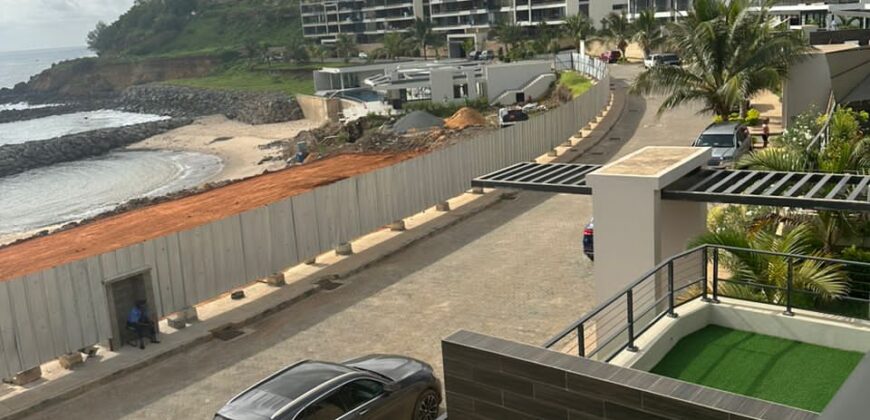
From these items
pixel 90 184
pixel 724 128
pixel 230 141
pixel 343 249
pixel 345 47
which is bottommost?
pixel 90 184

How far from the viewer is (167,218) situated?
29.7m

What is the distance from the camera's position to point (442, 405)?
11555 mm

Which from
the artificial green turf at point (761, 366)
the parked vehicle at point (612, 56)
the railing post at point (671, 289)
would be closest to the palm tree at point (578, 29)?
the parked vehicle at point (612, 56)

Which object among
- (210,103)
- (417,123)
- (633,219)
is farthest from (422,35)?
(633,219)

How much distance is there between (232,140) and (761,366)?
249ft

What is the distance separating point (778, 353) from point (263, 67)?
14382 cm

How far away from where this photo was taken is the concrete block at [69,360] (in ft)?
47.1

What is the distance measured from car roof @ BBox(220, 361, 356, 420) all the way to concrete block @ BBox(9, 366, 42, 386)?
6486mm

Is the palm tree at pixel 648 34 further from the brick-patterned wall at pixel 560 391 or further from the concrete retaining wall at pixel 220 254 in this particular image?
the brick-patterned wall at pixel 560 391

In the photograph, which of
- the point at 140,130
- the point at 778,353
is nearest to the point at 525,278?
the point at 778,353

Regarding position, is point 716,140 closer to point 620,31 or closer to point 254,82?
point 620,31

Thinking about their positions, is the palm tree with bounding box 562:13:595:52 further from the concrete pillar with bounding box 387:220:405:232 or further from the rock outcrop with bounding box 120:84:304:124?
the concrete pillar with bounding box 387:220:405:232

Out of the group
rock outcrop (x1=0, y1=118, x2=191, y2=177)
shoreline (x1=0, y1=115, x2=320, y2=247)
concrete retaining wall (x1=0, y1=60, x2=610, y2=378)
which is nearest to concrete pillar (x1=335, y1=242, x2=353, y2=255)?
concrete retaining wall (x1=0, y1=60, x2=610, y2=378)

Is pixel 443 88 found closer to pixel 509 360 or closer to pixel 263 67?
pixel 509 360
